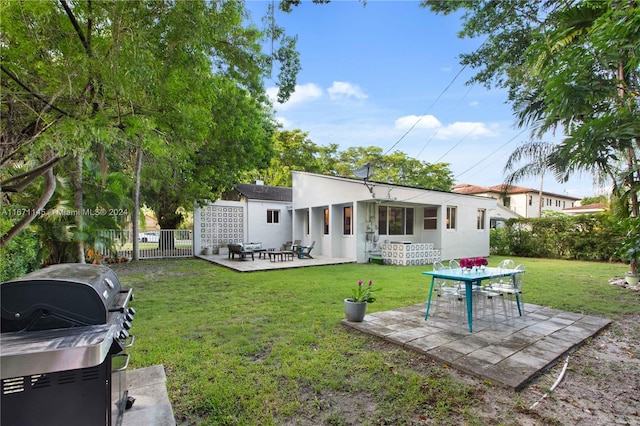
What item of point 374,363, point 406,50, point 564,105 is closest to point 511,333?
point 374,363

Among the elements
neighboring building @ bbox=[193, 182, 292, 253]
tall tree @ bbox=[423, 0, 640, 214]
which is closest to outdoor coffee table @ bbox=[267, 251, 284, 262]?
neighboring building @ bbox=[193, 182, 292, 253]

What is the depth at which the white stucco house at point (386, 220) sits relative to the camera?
13.1 metres

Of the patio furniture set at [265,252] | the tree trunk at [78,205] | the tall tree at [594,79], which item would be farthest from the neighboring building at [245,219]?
the tall tree at [594,79]

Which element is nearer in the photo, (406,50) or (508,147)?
(406,50)

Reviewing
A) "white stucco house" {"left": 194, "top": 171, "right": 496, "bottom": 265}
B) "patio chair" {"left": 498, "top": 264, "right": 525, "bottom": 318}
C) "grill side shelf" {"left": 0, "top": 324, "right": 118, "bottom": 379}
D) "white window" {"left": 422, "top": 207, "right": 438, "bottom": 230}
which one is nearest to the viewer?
"grill side shelf" {"left": 0, "top": 324, "right": 118, "bottom": 379}

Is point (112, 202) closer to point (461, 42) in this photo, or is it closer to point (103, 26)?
point (103, 26)

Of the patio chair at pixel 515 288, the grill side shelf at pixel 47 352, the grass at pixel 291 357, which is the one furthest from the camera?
the patio chair at pixel 515 288

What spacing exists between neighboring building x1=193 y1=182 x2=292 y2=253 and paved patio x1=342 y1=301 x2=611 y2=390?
12843mm

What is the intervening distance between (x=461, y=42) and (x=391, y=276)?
7.39 meters

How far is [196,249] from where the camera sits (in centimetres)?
1590

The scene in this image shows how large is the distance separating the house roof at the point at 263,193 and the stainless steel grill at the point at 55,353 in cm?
1601

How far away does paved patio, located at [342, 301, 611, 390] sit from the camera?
11.7ft

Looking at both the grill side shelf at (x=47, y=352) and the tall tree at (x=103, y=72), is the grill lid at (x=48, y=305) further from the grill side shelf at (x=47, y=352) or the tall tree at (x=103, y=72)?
the tall tree at (x=103, y=72)

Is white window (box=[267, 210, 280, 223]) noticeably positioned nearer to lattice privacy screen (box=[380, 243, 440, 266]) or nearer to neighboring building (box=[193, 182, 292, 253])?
neighboring building (box=[193, 182, 292, 253])
